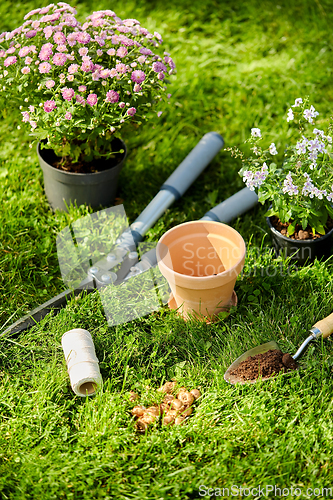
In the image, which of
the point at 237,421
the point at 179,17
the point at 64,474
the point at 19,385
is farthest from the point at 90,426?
the point at 179,17

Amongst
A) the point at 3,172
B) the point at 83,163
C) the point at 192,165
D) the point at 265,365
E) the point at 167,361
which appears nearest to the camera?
the point at 265,365

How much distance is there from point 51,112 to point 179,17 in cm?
251

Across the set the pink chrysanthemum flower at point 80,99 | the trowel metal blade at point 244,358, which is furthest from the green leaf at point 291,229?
the pink chrysanthemum flower at point 80,99

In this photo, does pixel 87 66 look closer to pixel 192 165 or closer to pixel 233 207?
pixel 192 165

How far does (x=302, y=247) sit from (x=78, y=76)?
1.42 meters

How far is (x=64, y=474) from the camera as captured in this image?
1.70m

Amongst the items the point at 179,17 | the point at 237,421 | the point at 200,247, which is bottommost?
the point at 237,421

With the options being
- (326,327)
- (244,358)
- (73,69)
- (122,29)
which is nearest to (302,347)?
(326,327)

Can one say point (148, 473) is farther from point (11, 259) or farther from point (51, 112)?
point (51, 112)

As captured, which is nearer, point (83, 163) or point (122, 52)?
point (122, 52)

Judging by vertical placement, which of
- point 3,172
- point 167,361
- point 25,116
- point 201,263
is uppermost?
point 25,116

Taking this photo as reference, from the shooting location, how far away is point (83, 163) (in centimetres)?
274

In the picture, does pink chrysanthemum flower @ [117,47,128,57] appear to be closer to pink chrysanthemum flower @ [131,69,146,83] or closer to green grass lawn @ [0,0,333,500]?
pink chrysanthemum flower @ [131,69,146,83]

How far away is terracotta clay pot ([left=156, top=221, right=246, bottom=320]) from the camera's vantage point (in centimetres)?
206
